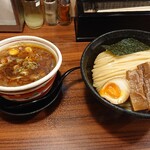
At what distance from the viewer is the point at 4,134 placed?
0.71 metres

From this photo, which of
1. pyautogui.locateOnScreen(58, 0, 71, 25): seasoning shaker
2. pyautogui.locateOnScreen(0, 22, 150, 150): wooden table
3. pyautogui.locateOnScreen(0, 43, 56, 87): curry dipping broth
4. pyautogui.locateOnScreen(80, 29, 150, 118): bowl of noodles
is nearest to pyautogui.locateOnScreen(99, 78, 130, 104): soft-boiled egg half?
pyautogui.locateOnScreen(80, 29, 150, 118): bowl of noodles

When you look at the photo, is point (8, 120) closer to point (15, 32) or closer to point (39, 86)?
point (39, 86)

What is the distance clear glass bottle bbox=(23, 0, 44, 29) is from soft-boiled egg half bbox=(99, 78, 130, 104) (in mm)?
596

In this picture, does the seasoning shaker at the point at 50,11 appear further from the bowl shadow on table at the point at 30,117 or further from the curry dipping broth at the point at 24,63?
the bowl shadow on table at the point at 30,117

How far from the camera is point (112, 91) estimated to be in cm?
68

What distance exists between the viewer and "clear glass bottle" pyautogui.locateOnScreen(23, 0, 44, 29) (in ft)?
3.41

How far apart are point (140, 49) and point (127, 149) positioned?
1.29 feet

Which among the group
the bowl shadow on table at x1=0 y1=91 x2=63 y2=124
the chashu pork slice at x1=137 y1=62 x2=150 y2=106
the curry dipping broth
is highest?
the curry dipping broth

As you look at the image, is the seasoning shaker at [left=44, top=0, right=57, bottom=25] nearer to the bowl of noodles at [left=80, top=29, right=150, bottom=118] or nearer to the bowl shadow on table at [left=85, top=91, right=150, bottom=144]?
the bowl of noodles at [left=80, top=29, right=150, bottom=118]

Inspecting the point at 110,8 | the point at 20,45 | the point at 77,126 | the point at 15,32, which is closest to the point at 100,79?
the point at 77,126

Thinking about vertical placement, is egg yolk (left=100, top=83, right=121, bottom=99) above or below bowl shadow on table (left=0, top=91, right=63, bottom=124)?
above

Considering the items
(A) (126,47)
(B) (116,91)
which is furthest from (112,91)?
(A) (126,47)

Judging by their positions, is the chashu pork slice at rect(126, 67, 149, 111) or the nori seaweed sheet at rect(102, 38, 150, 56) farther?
the nori seaweed sheet at rect(102, 38, 150, 56)

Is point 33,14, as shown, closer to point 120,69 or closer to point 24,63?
point 24,63
